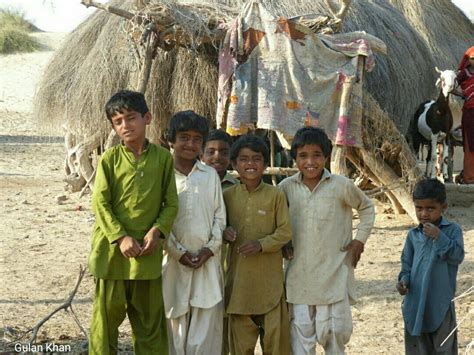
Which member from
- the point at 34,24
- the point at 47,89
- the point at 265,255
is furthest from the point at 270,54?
the point at 34,24

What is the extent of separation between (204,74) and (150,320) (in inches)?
221

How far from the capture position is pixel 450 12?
16.9 meters

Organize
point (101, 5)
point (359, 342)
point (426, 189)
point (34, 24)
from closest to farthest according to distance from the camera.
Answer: point (426, 189)
point (359, 342)
point (101, 5)
point (34, 24)

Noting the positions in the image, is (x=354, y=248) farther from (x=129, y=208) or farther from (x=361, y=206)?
(x=129, y=208)

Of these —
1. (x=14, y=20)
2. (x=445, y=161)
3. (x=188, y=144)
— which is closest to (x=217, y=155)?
(x=188, y=144)

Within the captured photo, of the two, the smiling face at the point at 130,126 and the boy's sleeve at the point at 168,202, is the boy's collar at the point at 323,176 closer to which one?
the boy's sleeve at the point at 168,202

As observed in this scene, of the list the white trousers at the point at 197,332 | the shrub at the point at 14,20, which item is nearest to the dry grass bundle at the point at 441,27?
the white trousers at the point at 197,332

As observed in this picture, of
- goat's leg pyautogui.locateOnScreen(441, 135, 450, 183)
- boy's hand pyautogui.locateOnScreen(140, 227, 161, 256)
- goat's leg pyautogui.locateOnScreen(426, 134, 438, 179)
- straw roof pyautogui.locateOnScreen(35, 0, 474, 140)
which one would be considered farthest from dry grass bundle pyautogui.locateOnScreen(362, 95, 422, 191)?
boy's hand pyautogui.locateOnScreen(140, 227, 161, 256)

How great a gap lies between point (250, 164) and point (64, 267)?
389 cm

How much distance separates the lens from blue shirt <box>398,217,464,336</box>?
4.37 metres

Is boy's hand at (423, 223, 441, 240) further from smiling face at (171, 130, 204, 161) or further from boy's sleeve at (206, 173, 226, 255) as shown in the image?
smiling face at (171, 130, 204, 161)

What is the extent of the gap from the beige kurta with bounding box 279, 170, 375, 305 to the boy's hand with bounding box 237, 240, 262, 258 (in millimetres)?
278

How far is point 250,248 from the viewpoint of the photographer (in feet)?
13.9

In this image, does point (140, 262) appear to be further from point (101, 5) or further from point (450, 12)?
point (450, 12)
